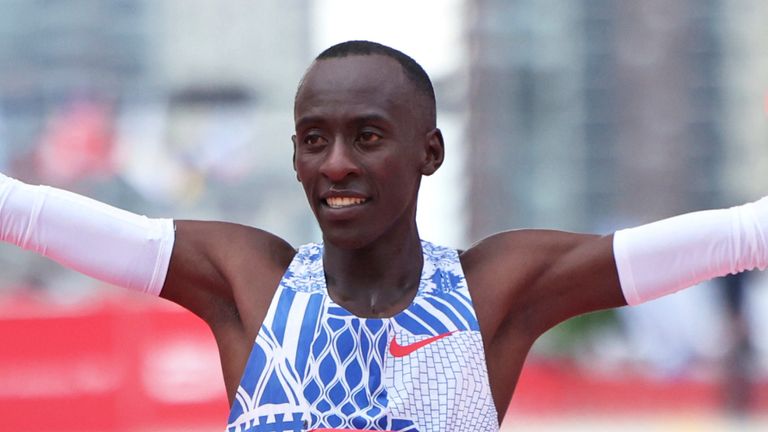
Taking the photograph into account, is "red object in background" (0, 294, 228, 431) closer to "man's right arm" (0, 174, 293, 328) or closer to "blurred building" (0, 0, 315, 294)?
"blurred building" (0, 0, 315, 294)

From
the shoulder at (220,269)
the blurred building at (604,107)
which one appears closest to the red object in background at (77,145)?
the blurred building at (604,107)

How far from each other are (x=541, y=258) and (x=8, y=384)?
6.43m

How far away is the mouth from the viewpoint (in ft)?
7.72

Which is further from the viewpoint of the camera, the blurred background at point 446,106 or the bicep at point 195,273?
the blurred background at point 446,106

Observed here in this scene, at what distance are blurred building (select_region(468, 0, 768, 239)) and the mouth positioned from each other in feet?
28.9

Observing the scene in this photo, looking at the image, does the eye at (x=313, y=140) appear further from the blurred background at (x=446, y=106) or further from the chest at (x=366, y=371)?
the blurred background at (x=446, y=106)

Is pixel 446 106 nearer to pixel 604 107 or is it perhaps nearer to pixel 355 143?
pixel 604 107

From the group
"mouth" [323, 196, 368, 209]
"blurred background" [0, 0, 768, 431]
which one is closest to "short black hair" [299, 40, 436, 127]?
"mouth" [323, 196, 368, 209]

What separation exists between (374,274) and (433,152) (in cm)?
24

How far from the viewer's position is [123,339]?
8.78 m

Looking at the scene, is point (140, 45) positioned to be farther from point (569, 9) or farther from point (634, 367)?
point (634, 367)

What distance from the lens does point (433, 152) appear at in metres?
2.52

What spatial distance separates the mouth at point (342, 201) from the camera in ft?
7.72

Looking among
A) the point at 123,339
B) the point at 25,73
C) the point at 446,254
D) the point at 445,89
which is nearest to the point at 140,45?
the point at 25,73
